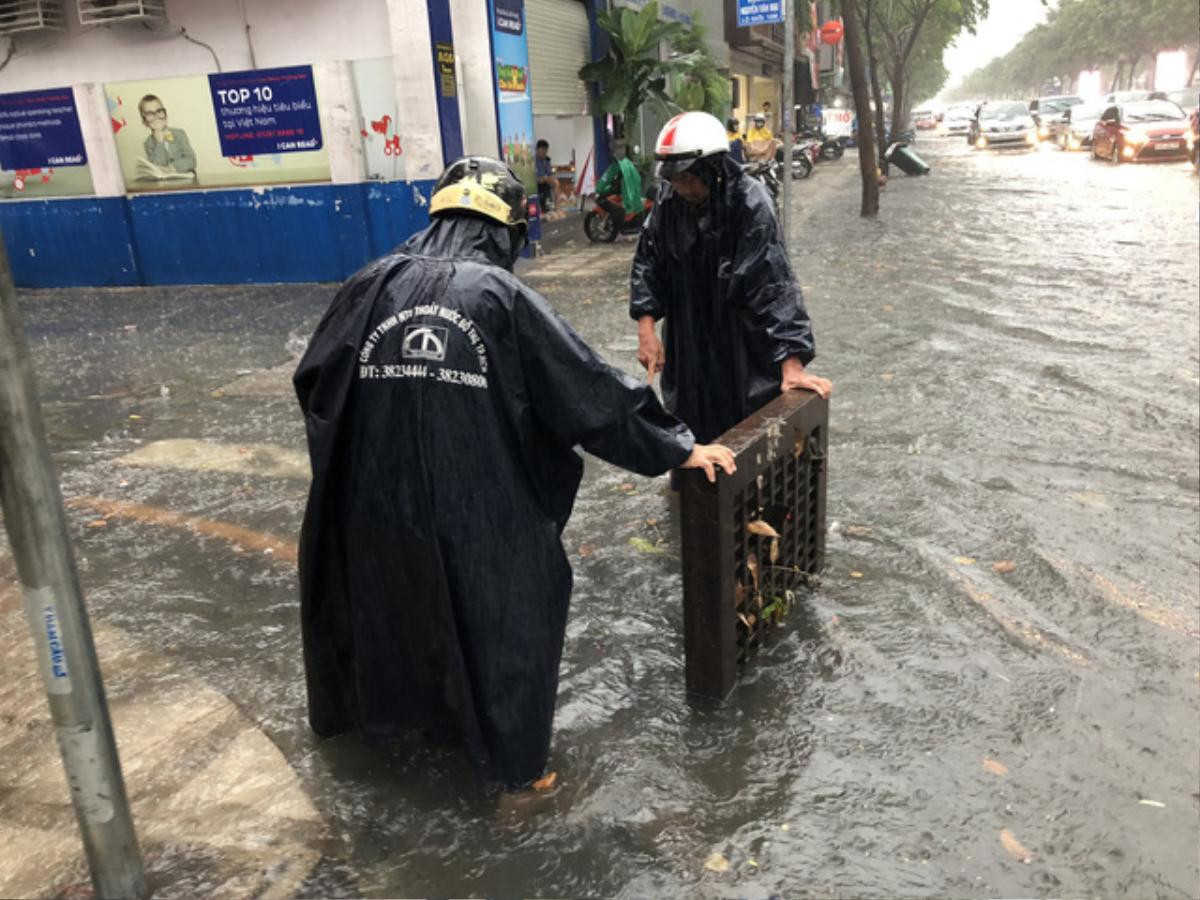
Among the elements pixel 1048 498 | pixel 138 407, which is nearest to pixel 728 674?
pixel 1048 498

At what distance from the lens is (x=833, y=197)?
21.3m

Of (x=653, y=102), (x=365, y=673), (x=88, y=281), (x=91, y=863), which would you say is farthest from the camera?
(x=653, y=102)

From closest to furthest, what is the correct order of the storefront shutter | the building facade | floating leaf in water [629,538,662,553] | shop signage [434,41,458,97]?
1. floating leaf in water [629,538,662,553]
2. shop signage [434,41,458,97]
3. the building facade
4. the storefront shutter

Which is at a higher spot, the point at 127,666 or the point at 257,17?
the point at 257,17

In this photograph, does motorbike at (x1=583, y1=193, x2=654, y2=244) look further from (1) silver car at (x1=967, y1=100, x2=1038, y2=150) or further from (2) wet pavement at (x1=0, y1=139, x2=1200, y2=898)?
(1) silver car at (x1=967, y1=100, x2=1038, y2=150)

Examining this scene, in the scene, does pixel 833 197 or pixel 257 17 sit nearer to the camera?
pixel 257 17

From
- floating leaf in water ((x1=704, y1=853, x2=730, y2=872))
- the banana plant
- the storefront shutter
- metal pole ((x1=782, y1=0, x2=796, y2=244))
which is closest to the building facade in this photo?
the storefront shutter

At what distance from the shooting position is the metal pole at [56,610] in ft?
6.10

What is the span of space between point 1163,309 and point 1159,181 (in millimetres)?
12969

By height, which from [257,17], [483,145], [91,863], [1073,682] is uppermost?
[257,17]

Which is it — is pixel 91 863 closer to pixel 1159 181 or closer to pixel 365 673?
pixel 365 673

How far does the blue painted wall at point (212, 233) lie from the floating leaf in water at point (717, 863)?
9.76 metres

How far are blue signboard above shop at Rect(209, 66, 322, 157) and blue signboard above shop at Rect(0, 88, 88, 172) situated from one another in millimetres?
2219

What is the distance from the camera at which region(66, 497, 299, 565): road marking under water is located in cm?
457
